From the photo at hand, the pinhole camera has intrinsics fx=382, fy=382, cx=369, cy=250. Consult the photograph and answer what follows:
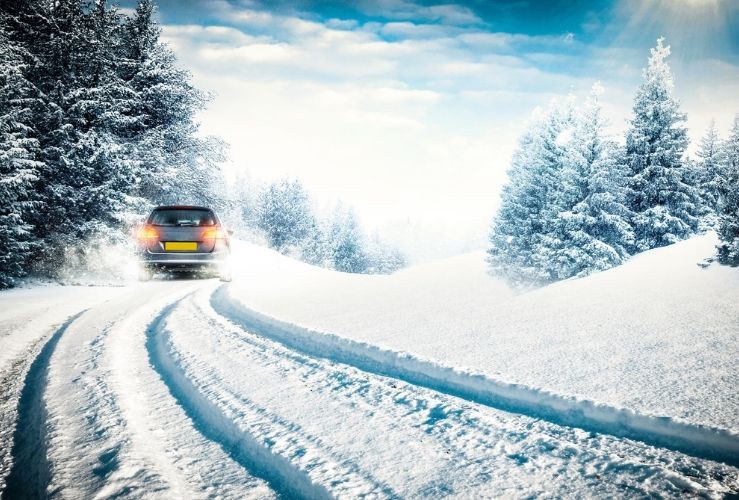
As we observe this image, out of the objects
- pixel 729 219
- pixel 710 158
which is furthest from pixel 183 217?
pixel 710 158

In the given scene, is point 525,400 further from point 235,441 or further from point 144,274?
point 144,274

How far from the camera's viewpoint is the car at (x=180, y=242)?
8641 millimetres

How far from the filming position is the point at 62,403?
3.47 m

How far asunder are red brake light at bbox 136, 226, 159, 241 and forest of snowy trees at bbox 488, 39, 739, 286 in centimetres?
1542

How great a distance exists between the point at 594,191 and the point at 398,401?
17342 millimetres

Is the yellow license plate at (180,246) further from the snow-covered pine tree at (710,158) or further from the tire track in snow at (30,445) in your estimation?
the snow-covered pine tree at (710,158)

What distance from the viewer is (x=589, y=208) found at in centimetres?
1686

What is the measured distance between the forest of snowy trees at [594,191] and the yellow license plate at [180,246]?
14691mm

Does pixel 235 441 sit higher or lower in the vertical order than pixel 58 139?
lower

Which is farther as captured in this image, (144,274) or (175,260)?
(144,274)

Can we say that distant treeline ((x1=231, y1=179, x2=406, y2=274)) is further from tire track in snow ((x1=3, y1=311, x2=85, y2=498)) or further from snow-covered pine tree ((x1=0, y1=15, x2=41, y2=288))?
tire track in snow ((x1=3, y1=311, x2=85, y2=498))

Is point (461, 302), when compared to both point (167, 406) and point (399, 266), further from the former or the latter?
point (399, 266)

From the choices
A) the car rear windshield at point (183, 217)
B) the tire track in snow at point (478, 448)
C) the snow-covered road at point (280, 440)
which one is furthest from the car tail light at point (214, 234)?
the tire track in snow at point (478, 448)

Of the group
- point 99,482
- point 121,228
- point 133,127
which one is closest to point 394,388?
point 99,482
